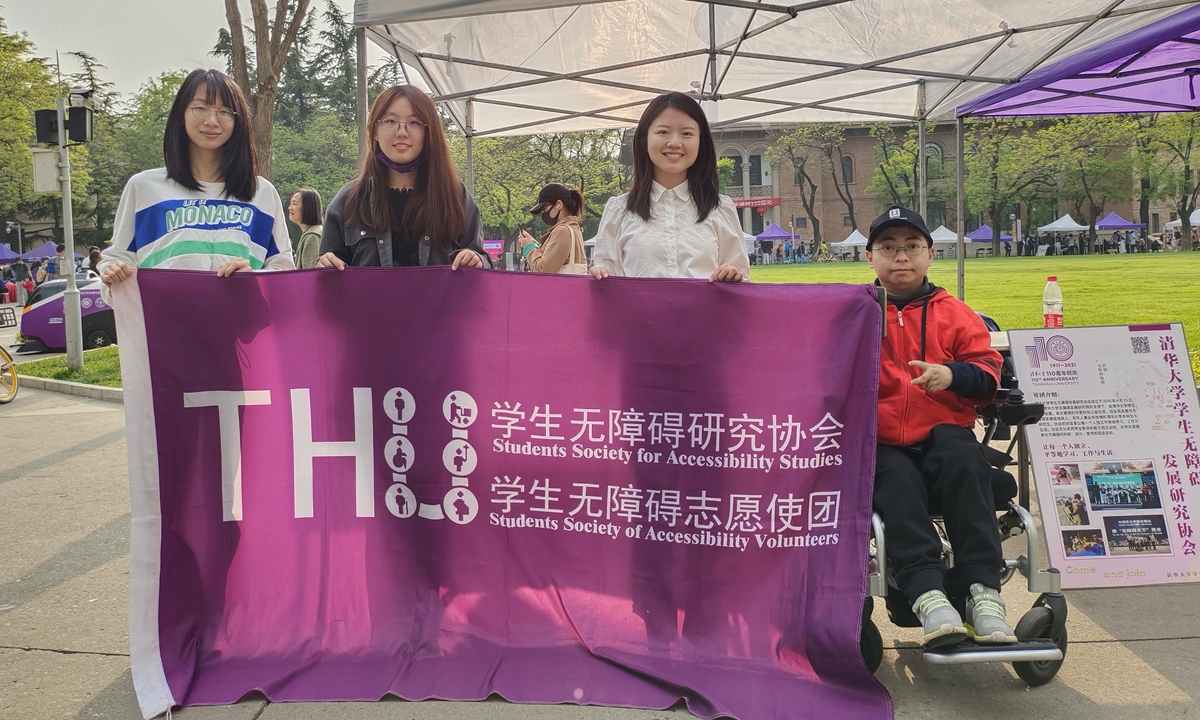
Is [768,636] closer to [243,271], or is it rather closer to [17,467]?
[243,271]

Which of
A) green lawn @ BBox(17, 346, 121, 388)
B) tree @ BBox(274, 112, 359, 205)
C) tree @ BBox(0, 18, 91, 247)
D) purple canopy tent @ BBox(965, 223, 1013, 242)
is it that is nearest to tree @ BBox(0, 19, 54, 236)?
tree @ BBox(0, 18, 91, 247)

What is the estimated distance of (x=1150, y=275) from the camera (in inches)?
1008

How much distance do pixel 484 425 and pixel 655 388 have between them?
0.61 m

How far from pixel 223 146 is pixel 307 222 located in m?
4.17

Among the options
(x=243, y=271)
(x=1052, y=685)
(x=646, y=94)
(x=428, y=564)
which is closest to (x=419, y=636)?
(x=428, y=564)

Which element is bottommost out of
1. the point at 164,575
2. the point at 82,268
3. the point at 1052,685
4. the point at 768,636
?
the point at 1052,685

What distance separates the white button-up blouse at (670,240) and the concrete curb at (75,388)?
28.4 feet

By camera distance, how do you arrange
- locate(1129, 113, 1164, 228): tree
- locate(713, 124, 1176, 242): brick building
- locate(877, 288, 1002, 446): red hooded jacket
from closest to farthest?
locate(877, 288, 1002, 446): red hooded jacket, locate(1129, 113, 1164, 228): tree, locate(713, 124, 1176, 242): brick building

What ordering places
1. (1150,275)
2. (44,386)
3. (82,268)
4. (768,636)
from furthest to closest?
(1150,275) → (82,268) → (44,386) → (768,636)

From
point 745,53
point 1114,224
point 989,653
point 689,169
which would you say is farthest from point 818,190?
point 989,653

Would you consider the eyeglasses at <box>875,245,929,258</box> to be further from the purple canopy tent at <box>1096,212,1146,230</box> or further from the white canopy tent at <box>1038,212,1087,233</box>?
the purple canopy tent at <box>1096,212,1146,230</box>

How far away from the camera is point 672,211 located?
346cm

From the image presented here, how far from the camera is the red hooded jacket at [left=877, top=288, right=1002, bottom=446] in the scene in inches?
123

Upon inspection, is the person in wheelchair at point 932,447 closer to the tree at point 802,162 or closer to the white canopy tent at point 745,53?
the white canopy tent at point 745,53
